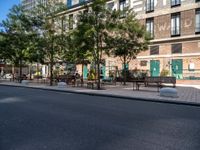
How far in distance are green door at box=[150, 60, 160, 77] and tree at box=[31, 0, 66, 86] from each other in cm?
1302

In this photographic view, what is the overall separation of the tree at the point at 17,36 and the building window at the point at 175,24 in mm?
16444

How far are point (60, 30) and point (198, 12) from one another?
52.0 feet

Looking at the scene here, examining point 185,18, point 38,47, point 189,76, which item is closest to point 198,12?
point 185,18

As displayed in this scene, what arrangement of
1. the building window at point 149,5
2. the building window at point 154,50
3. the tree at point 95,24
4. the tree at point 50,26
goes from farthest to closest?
the building window at point 149,5 → the building window at point 154,50 → the tree at point 50,26 → the tree at point 95,24

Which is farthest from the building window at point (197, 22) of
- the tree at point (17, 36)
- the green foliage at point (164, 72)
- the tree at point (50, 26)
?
the tree at point (17, 36)

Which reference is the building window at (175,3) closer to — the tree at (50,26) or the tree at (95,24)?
the tree at (50,26)

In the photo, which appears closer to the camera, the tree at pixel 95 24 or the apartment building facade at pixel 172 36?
the tree at pixel 95 24

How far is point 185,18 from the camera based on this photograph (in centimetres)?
3100

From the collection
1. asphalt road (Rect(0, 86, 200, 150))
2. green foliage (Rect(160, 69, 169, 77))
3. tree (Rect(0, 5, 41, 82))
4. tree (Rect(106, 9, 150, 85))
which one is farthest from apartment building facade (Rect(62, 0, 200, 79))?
asphalt road (Rect(0, 86, 200, 150))

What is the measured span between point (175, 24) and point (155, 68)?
586 centimetres

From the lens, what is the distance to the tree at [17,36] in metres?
27.2

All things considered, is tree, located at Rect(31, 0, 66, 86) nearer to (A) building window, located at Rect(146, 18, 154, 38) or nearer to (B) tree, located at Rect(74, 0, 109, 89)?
(B) tree, located at Rect(74, 0, 109, 89)

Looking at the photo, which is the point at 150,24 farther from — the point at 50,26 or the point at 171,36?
the point at 50,26

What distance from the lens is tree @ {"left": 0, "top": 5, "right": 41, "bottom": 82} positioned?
27.2m
